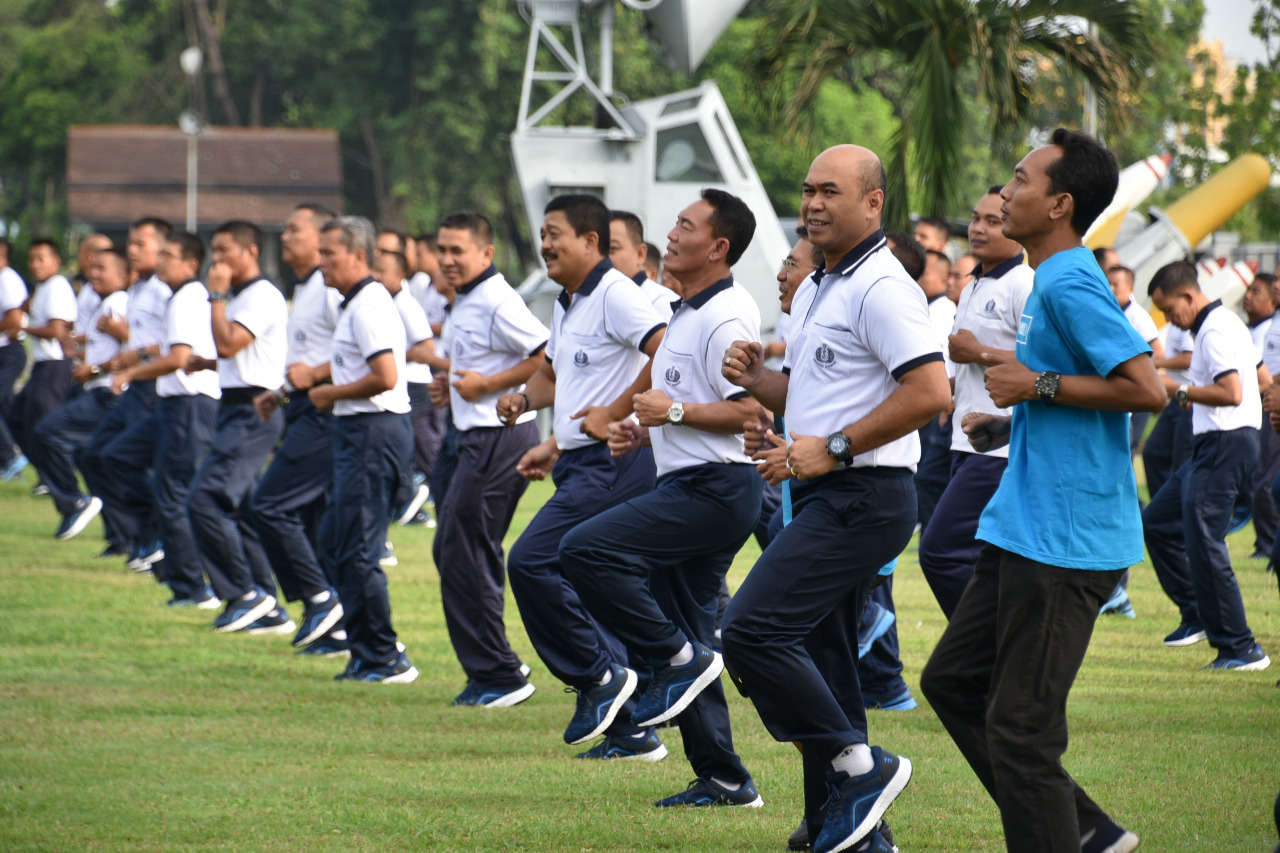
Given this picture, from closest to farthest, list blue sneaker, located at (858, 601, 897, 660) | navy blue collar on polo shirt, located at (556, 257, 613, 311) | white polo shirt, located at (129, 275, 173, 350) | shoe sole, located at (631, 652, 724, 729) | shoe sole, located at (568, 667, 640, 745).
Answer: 1. shoe sole, located at (631, 652, 724, 729)
2. shoe sole, located at (568, 667, 640, 745)
3. navy blue collar on polo shirt, located at (556, 257, 613, 311)
4. blue sneaker, located at (858, 601, 897, 660)
5. white polo shirt, located at (129, 275, 173, 350)

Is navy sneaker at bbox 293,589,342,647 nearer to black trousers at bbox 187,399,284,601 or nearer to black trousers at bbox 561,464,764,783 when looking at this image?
black trousers at bbox 187,399,284,601

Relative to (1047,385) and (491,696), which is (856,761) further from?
(491,696)

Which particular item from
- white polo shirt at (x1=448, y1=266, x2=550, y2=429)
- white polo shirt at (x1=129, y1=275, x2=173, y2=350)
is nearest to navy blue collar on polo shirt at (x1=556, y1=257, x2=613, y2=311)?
white polo shirt at (x1=448, y1=266, x2=550, y2=429)

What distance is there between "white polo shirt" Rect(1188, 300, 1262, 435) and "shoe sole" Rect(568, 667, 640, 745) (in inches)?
163

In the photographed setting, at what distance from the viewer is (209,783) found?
5949 mm

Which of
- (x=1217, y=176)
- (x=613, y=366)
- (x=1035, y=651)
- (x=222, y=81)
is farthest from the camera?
(x=222, y=81)

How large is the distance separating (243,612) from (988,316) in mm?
5316

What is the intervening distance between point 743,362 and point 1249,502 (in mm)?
8563

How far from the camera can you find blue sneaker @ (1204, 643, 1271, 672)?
328 inches

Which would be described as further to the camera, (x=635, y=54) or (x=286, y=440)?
(x=635, y=54)

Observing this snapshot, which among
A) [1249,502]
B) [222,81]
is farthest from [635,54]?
[1249,502]

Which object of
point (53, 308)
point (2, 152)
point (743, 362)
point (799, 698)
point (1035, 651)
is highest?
point (743, 362)

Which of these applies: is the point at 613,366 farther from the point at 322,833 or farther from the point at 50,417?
the point at 50,417

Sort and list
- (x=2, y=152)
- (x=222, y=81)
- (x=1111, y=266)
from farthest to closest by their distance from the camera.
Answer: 1. (x=2, y=152)
2. (x=222, y=81)
3. (x=1111, y=266)
